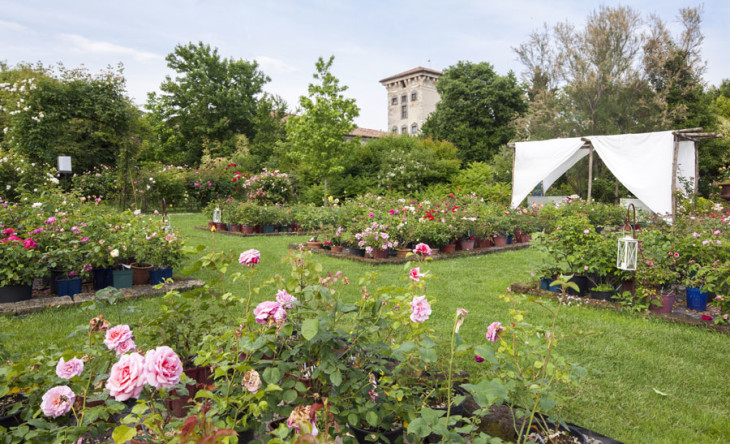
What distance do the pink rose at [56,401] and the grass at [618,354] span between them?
46 centimetres

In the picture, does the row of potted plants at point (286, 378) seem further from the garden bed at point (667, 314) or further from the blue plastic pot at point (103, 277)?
the blue plastic pot at point (103, 277)

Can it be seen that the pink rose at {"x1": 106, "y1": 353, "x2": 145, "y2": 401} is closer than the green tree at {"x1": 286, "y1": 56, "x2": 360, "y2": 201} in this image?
Yes

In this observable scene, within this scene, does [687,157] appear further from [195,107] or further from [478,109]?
[195,107]

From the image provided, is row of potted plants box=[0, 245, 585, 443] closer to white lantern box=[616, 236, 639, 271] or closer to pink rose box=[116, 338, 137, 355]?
pink rose box=[116, 338, 137, 355]

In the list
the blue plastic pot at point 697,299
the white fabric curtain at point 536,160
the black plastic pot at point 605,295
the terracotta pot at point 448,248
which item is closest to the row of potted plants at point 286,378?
the black plastic pot at point 605,295

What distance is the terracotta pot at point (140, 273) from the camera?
14.1 ft

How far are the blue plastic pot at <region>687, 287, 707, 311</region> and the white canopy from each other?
5421 mm

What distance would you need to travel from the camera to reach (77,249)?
12.6ft

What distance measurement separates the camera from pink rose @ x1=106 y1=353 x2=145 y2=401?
36.0 inches

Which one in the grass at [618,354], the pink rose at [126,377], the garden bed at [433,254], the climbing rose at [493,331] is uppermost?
the pink rose at [126,377]

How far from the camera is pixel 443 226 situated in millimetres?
6500

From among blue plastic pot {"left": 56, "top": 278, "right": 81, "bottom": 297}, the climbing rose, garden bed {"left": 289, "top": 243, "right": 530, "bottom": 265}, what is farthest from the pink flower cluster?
garden bed {"left": 289, "top": 243, "right": 530, "bottom": 265}

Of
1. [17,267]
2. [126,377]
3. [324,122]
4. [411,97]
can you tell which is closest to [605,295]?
[126,377]

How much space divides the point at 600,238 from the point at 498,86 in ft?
72.1
